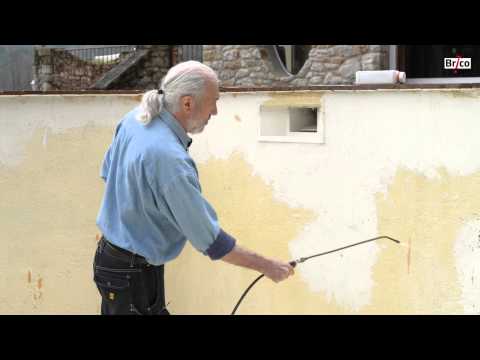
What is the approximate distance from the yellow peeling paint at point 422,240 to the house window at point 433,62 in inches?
203

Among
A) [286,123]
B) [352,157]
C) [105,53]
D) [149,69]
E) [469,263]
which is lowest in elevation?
[469,263]

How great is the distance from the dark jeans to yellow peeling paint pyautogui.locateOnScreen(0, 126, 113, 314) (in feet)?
5.64

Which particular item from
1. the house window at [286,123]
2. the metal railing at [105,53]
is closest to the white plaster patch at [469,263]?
the house window at [286,123]

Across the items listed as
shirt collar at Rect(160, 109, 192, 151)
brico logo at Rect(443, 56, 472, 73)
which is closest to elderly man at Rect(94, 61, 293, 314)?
shirt collar at Rect(160, 109, 192, 151)

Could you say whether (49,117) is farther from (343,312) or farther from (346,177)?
(343,312)

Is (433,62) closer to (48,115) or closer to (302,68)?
(302,68)

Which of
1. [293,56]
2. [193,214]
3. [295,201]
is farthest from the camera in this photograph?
[293,56]

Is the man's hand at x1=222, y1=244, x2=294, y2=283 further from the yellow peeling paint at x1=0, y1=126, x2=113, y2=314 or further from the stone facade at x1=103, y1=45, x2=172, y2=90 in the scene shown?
the stone facade at x1=103, y1=45, x2=172, y2=90

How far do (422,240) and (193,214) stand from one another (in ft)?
5.28

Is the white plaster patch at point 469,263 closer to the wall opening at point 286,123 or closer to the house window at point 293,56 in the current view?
the wall opening at point 286,123

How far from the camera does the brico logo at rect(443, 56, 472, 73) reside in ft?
26.4

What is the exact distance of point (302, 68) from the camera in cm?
870

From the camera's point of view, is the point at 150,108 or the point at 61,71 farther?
the point at 61,71

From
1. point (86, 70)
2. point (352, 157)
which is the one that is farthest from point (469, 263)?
point (86, 70)
